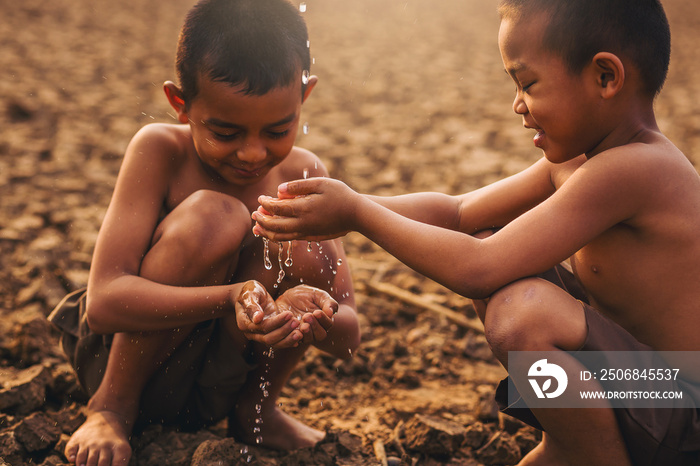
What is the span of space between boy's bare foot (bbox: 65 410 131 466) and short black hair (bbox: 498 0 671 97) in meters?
1.58

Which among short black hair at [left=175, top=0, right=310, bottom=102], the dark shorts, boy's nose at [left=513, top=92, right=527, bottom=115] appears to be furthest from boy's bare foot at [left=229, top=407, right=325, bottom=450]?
Result: boy's nose at [left=513, top=92, right=527, bottom=115]

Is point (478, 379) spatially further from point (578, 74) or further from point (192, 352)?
point (578, 74)

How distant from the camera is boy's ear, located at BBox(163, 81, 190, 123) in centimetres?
→ 212

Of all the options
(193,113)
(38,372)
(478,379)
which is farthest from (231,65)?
(478,379)

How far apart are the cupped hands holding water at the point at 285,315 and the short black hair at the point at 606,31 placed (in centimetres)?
90

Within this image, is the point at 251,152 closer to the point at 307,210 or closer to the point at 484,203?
the point at 307,210

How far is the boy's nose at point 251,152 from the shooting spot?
2.05 m

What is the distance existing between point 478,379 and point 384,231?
3.64 feet

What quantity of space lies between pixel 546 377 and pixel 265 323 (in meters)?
0.71

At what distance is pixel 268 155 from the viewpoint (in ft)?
6.95

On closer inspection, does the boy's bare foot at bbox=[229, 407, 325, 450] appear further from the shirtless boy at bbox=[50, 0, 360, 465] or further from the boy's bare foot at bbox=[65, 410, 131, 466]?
the boy's bare foot at bbox=[65, 410, 131, 466]

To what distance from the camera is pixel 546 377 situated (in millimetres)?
1692

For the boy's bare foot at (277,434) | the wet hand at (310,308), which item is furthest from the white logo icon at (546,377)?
the boy's bare foot at (277,434)

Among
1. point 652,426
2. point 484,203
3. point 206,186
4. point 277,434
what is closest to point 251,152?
point 206,186
